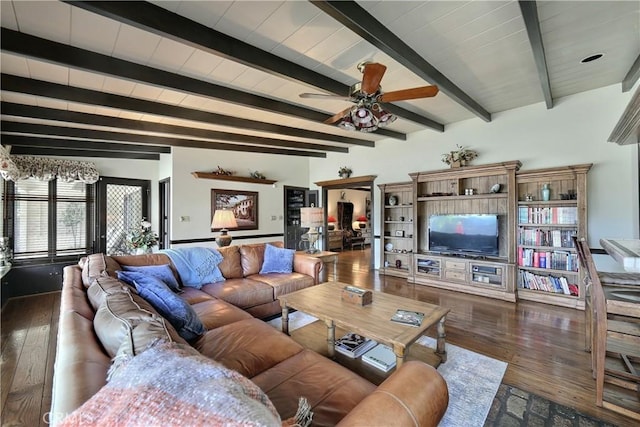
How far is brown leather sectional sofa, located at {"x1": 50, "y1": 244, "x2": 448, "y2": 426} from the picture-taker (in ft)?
3.04

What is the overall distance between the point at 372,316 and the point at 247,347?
992 mm

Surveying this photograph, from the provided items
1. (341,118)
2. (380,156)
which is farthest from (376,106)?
(380,156)

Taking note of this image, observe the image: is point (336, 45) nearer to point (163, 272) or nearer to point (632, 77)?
point (163, 272)

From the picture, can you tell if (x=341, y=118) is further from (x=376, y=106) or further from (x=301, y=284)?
(x=301, y=284)

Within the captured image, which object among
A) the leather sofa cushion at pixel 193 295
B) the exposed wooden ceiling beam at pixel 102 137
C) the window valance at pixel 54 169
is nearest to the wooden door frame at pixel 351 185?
the exposed wooden ceiling beam at pixel 102 137

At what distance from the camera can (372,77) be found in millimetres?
2252

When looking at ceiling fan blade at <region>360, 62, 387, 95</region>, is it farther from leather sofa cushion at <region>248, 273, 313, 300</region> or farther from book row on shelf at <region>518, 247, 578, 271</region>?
book row on shelf at <region>518, 247, 578, 271</region>

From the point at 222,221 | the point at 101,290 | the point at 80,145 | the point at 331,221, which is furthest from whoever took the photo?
the point at 331,221

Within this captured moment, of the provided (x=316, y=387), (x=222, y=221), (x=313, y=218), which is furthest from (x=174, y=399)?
(x=313, y=218)

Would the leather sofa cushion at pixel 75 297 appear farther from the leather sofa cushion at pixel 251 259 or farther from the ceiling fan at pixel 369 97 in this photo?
the ceiling fan at pixel 369 97

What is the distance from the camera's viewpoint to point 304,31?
2258 millimetres

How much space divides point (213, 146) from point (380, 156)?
3.56 meters

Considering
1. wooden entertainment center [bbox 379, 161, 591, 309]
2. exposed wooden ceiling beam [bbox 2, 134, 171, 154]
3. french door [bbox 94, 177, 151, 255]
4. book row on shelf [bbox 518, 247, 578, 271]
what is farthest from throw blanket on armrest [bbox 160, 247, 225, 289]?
book row on shelf [bbox 518, 247, 578, 271]

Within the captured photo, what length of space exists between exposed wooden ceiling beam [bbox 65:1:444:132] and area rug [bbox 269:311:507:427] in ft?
9.64
